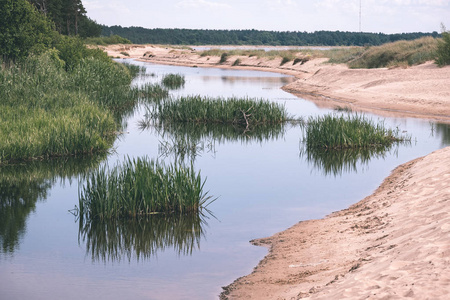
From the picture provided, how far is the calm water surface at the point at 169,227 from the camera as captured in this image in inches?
348

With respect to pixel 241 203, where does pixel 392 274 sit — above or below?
above

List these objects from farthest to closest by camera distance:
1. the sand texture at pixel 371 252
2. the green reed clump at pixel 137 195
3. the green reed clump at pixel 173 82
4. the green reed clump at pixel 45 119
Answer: the green reed clump at pixel 173 82 → the green reed clump at pixel 45 119 → the green reed clump at pixel 137 195 → the sand texture at pixel 371 252

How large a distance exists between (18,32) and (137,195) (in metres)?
21.1

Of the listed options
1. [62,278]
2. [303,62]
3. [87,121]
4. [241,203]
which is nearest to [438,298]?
[62,278]

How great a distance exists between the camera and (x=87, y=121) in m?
19.7

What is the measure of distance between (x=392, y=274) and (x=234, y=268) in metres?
3.46

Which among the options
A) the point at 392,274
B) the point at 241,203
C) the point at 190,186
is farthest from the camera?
the point at 241,203

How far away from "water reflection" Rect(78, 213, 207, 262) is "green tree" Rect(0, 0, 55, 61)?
20534mm

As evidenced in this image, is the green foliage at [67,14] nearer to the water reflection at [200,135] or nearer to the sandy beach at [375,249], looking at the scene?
the water reflection at [200,135]

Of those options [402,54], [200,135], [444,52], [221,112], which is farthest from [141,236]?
[402,54]

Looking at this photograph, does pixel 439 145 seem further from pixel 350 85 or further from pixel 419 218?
pixel 350 85

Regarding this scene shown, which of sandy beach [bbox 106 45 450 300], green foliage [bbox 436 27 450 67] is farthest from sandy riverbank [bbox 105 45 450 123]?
sandy beach [bbox 106 45 450 300]

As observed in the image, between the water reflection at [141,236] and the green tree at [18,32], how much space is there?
20.5 meters

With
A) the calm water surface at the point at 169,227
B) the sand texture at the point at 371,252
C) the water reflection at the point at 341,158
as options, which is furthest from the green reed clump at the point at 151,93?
the sand texture at the point at 371,252
